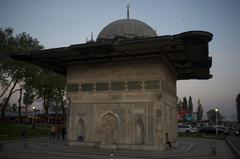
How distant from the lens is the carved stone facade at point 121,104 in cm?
2288

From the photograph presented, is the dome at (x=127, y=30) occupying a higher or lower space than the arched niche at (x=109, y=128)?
higher

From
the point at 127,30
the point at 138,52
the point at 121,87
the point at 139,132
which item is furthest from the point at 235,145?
the point at 127,30

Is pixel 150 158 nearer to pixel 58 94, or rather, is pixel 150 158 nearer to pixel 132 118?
pixel 132 118

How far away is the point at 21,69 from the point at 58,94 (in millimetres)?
15342

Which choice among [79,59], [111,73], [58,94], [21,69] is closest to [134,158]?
[111,73]

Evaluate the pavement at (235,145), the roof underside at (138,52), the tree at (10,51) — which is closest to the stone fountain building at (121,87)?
the roof underside at (138,52)

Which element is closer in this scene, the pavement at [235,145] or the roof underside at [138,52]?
the roof underside at [138,52]

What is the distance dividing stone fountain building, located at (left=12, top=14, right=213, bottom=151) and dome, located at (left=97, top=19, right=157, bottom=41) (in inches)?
140

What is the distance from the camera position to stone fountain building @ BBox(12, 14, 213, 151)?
73.2 feet

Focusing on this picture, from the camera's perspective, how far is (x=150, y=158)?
749 inches

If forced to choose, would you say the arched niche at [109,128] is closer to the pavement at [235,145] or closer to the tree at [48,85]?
the pavement at [235,145]

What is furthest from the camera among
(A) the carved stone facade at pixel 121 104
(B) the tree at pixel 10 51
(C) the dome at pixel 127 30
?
(B) the tree at pixel 10 51

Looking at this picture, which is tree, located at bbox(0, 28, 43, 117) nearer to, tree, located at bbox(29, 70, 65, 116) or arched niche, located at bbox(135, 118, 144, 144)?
tree, located at bbox(29, 70, 65, 116)

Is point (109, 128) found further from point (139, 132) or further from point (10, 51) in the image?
point (10, 51)
